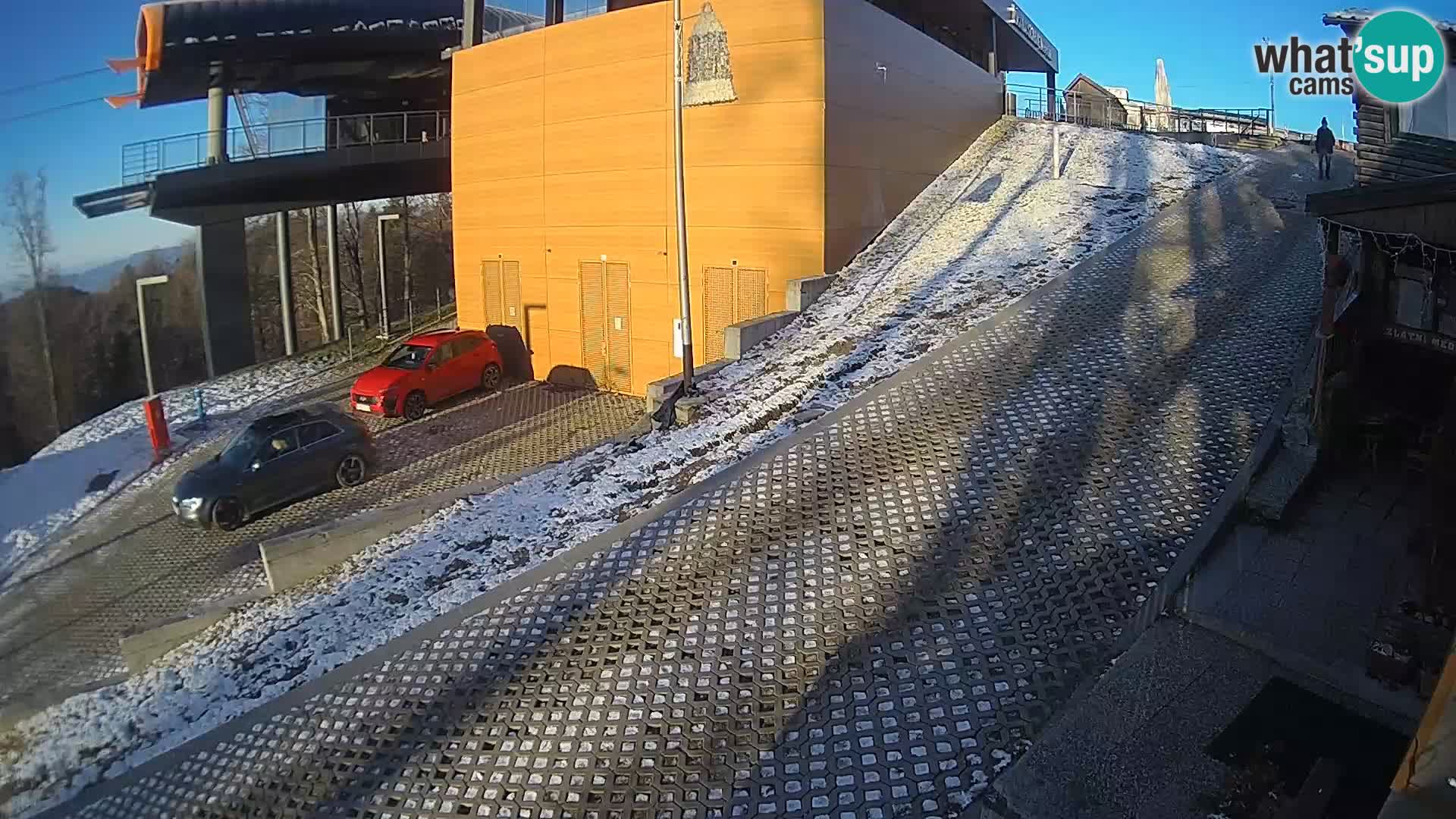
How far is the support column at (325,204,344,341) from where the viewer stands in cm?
2642

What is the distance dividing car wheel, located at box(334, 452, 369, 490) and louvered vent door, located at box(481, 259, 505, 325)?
23.8 ft

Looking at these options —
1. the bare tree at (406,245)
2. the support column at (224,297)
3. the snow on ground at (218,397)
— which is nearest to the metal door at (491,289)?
the snow on ground at (218,397)

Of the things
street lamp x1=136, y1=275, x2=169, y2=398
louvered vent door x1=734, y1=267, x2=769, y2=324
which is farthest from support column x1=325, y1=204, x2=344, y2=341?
louvered vent door x1=734, y1=267, x2=769, y2=324

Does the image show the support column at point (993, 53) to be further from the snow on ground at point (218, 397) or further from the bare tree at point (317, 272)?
the bare tree at point (317, 272)

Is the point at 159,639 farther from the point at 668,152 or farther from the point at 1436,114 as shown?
the point at 1436,114

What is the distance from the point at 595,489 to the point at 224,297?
53.9 ft

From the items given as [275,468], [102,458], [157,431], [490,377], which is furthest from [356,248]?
[275,468]

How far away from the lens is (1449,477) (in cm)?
448

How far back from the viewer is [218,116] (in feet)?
53.6

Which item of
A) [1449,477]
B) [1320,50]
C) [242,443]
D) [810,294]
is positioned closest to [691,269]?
[810,294]

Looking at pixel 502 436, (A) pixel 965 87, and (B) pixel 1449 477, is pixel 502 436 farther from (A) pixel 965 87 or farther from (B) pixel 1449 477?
(A) pixel 965 87

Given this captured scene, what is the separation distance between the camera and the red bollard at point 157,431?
13461mm

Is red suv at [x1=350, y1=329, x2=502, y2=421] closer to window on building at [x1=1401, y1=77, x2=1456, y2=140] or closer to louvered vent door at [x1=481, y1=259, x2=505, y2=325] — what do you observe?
louvered vent door at [x1=481, y1=259, x2=505, y2=325]

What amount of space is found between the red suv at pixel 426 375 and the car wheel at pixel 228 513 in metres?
4.07
